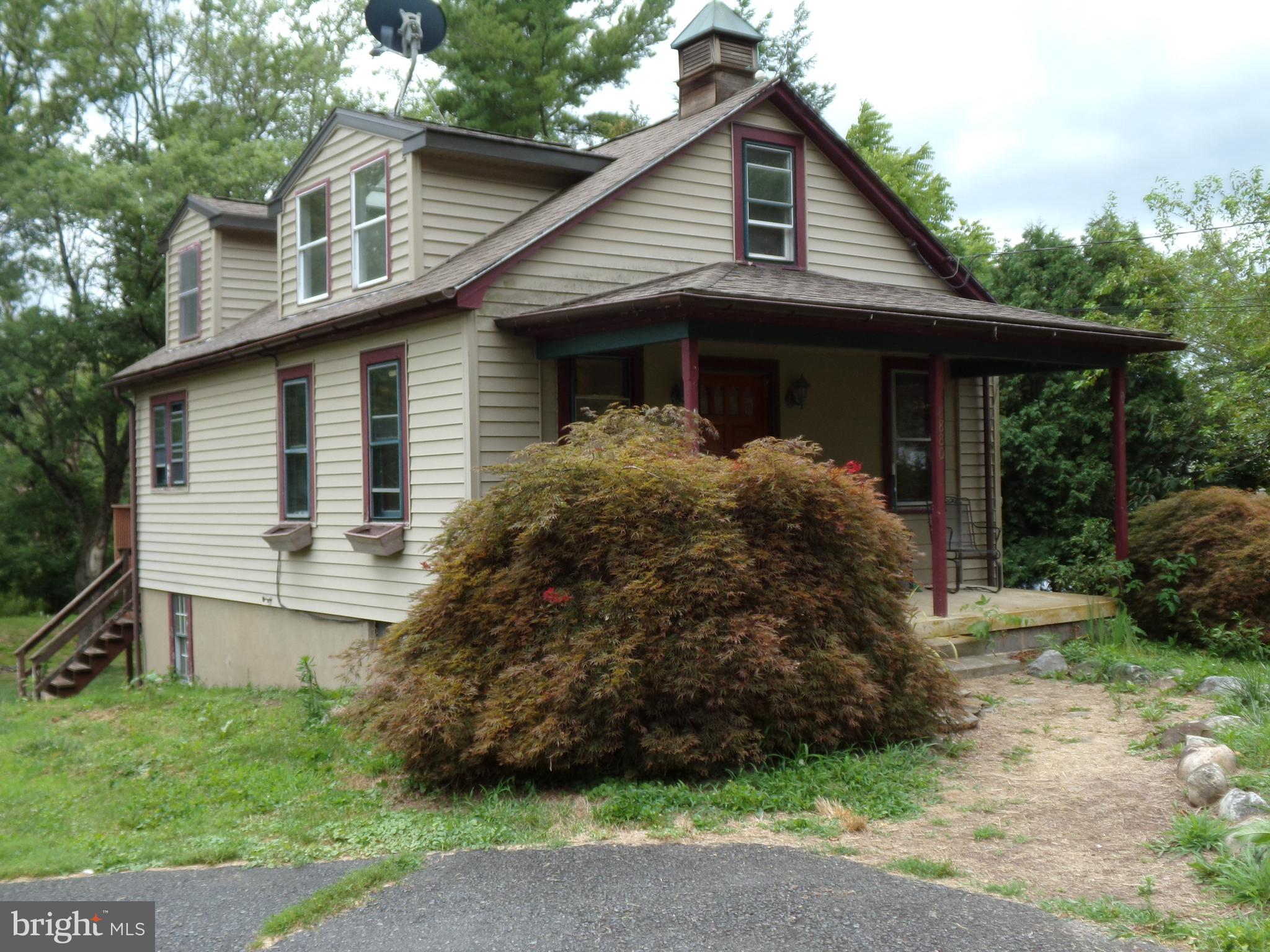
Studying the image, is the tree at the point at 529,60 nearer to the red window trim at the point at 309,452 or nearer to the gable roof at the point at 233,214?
the gable roof at the point at 233,214

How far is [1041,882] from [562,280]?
24.4 ft

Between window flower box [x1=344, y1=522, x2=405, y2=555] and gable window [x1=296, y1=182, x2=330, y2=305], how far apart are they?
3.15 metres

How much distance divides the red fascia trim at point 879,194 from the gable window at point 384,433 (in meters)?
5.18

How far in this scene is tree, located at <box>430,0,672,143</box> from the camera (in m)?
25.2

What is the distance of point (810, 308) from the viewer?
9.20m

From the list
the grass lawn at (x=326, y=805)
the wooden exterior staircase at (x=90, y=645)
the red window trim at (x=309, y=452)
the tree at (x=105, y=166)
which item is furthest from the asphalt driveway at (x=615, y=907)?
the tree at (x=105, y=166)

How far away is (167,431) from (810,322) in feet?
35.4

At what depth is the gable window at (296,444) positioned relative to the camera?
1270 centimetres

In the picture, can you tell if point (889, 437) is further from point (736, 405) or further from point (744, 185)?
point (744, 185)

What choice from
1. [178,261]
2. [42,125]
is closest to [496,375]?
[178,261]

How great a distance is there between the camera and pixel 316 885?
521 cm

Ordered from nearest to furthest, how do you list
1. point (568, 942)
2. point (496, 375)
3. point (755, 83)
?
1. point (568, 942)
2. point (496, 375)
3. point (755, 83)

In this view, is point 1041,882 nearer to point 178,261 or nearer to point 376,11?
point 376,11

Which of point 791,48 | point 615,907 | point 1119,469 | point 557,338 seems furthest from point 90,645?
point 791,48
